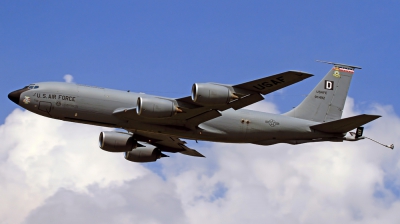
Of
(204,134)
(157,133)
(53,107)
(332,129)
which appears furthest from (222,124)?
(53,107)

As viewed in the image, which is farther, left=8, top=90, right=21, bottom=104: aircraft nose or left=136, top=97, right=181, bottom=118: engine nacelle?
left=8, top=90, right=21, bottom=104: aircraft nose

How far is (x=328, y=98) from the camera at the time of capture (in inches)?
2275

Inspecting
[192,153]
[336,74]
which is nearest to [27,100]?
[192,153]

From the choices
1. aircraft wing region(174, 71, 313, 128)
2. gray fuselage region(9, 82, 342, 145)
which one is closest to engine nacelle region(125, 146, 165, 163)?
gray fuselage region(9, 82, 342, 145)

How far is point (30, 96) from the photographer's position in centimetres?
4975

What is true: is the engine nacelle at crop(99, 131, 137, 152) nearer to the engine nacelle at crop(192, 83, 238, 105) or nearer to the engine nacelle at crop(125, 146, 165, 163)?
the engine nacelle at crop(125, 146, 165, 163)

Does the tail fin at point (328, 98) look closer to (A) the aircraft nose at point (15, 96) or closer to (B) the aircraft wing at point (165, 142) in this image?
(B) the aircraft wing at point (165, 142)

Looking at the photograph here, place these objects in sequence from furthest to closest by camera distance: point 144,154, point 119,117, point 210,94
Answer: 1. point 144,154
2. point 119,117
3. point 210,94

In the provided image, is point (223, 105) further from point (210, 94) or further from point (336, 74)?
point (336, 74)

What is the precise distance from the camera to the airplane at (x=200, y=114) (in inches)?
1838

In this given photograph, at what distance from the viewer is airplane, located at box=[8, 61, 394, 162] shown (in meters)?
46.7

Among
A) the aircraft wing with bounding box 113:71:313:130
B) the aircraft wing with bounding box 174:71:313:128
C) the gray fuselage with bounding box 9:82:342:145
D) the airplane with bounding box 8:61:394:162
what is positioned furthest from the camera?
the gray fuselage with bounding box 9:82:342:145

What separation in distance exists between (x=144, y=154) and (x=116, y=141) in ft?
12.2

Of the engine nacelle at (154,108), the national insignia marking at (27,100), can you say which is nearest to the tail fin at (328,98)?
the engine nacelle at (154,108)
